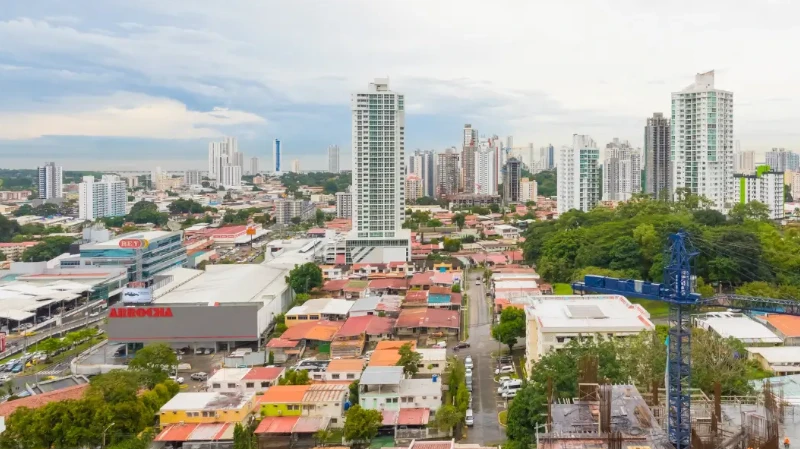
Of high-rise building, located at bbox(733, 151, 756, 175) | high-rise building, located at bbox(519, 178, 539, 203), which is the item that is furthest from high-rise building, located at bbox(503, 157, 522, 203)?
high-rise building, located at bbox(733, 151, 756, 175)

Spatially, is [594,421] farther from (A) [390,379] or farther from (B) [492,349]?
(B) [492,349]

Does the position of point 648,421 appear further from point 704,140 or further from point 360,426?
point 704,140

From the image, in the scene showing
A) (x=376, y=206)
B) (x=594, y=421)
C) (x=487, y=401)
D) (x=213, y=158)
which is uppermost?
(x=213, y=158)

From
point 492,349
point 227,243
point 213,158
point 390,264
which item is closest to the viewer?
point 492,349

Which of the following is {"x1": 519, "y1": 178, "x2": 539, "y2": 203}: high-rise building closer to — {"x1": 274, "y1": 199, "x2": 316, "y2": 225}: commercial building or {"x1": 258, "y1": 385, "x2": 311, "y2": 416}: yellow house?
{"x1": 274, "y1": 199, "x2": 316, "y2": 225}: commercial building

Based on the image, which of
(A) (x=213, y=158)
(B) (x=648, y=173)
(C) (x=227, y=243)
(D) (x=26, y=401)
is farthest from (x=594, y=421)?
(A) (x=213, y=158)

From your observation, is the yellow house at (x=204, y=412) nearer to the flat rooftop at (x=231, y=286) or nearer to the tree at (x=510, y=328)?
the tree at (x=510, y=328)
